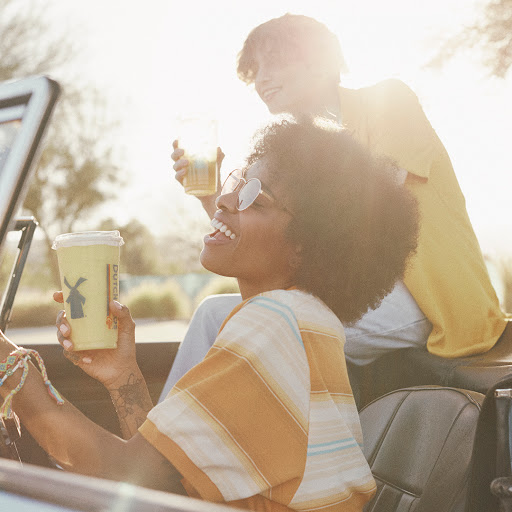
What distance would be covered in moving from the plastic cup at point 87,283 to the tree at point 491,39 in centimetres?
844

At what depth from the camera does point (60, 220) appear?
62.4ft

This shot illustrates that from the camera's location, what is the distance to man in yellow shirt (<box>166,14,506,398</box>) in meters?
2.17

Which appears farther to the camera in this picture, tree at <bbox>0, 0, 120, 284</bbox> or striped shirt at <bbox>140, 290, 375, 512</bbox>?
tree at <bbox>0, 0, 120, 284</bbox>

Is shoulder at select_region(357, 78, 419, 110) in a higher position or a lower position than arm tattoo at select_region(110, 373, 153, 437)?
higher

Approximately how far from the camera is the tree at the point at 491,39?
8.92 metres

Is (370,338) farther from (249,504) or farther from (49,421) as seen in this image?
(49,421)

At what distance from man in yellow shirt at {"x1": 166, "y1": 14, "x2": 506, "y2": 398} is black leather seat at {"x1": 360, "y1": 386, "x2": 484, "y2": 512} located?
51 cm

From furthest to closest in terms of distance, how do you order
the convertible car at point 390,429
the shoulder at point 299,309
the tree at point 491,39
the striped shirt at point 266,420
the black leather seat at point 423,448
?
the tree at point 491,39 < the black leather seat at point 423,448 < the shoulder at point 299,309 < the striped shirt at point 266,420 < the convertible car at point 390,429

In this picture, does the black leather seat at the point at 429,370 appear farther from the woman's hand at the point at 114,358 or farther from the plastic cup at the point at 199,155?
the woman's hand at the point at 114,358

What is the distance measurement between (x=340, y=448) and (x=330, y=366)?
15 cm

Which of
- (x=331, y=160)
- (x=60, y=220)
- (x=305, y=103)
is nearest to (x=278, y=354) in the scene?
(x=331, y=160)

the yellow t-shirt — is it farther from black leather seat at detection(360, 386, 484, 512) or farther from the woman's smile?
the woman's smile

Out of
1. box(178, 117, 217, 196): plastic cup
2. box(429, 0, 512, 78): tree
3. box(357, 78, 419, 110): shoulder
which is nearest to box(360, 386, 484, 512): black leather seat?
box(178, 117, 217, 196): plastic cup

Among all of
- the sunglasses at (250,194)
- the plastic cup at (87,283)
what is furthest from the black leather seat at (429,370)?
the plastic cup at (87,283)
